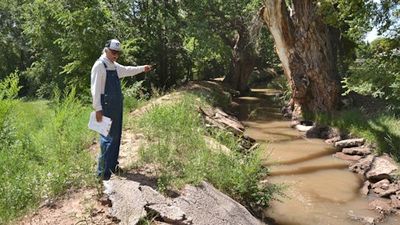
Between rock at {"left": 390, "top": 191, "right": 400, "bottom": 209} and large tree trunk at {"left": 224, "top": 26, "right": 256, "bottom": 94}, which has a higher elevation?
large tree trunk at {"left": 224, "top": 26, "right": 256, "bottom": 94}

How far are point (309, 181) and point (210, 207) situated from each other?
12.0 ft

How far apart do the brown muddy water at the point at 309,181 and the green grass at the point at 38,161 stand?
9.54 feet

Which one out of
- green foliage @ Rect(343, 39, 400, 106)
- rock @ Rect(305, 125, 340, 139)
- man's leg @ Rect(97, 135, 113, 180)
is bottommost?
rock @ Rect(305, 125, 340, 139)

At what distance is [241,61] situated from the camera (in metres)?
19.5

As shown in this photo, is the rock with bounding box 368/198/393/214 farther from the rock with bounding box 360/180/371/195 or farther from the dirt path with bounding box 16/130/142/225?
the dirt path with bounding box 16/130/142/225

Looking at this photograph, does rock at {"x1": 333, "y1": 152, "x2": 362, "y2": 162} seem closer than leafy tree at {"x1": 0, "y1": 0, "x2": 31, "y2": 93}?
Yes

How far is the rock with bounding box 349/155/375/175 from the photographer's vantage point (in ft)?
27.6

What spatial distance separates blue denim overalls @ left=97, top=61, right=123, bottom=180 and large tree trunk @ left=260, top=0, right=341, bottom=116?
28.3 feet

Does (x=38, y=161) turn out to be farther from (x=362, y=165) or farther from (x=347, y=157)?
(x=347, y=157)

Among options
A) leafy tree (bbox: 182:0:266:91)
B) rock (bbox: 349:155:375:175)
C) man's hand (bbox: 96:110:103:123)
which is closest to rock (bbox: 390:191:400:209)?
rock (bbox: 349:155:375:175)

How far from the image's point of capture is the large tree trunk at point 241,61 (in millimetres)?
19094

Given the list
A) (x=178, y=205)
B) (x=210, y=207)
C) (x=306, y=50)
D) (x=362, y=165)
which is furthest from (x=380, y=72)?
(x=178, y=205)

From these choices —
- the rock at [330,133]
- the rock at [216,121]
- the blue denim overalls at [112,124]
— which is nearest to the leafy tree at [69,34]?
the rock at [216,121]

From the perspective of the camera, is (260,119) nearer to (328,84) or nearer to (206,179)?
(328,84)
